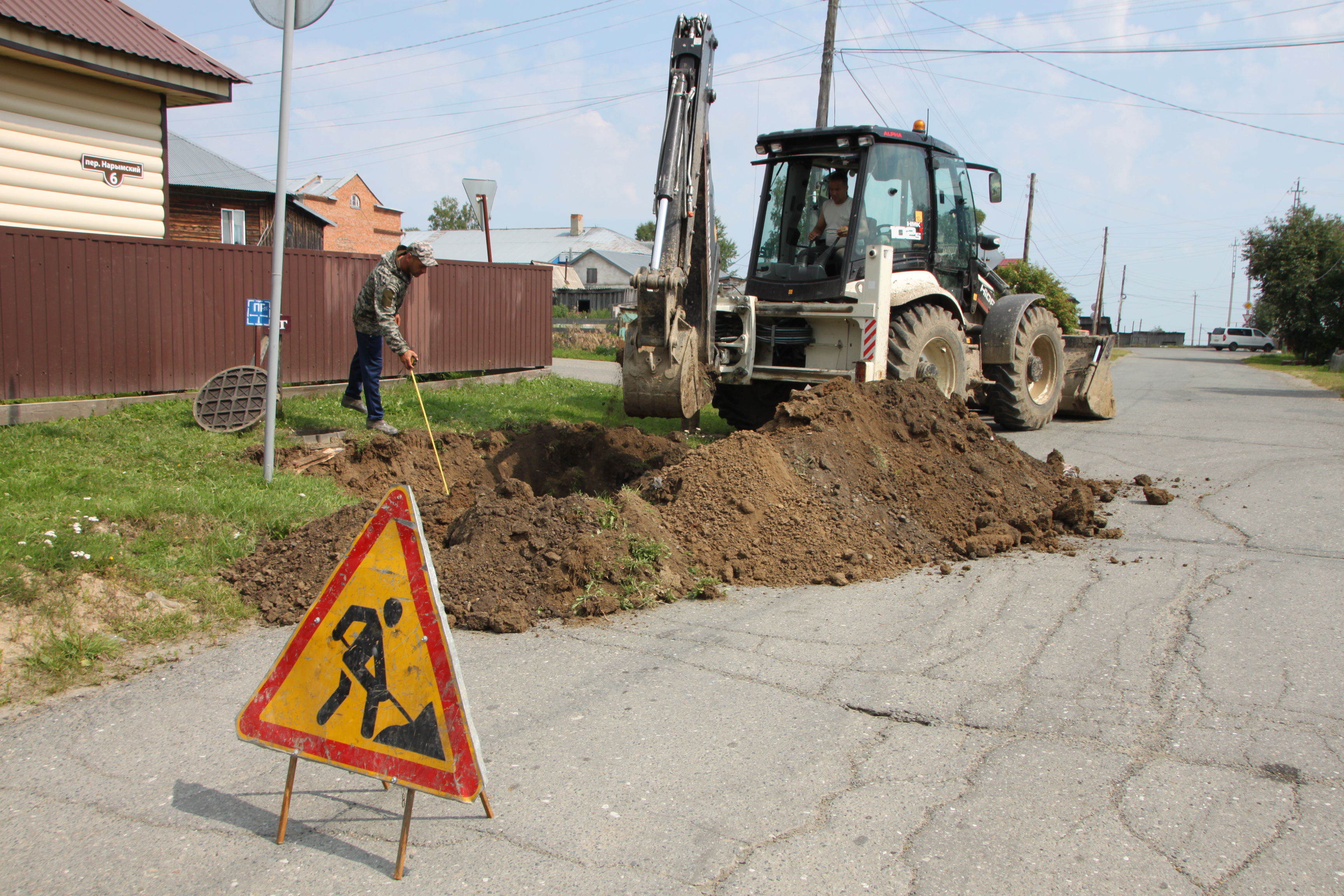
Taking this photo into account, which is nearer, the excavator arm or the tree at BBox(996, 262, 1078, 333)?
the excavator arm

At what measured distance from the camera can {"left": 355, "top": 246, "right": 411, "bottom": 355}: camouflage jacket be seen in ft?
29.7

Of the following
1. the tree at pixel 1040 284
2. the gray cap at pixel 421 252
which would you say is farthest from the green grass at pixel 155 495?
the tree at pixel 1040 284

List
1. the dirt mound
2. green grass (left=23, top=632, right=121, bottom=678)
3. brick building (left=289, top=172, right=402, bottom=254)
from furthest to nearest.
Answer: brick building (left=289, top=172, right=402, bottom=254)
the dirt mound
green grass (left=23, top=632, right=121, bottom=678)

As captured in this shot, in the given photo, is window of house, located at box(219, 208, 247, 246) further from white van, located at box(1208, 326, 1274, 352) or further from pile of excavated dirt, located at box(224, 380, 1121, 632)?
white van, located at box(1208, 326, 1274, 352)

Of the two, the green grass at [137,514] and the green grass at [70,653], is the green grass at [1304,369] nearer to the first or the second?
the green grass at [137,514]

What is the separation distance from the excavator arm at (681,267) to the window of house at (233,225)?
23207 millimetres

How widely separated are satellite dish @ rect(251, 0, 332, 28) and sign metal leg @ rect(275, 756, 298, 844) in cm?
576

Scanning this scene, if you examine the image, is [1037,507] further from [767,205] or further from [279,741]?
[279,741]

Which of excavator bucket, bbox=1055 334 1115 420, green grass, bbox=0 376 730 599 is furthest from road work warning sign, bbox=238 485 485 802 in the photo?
excavator bucket, bbox=1055 334 1115 420

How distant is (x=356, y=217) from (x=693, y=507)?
5465cm

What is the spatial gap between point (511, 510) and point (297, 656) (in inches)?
105

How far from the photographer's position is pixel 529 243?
250ft

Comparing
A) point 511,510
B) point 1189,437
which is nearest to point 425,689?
point 511,510

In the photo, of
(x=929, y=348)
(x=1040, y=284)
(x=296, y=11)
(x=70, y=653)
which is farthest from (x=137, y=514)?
(x=1040, y=284)
